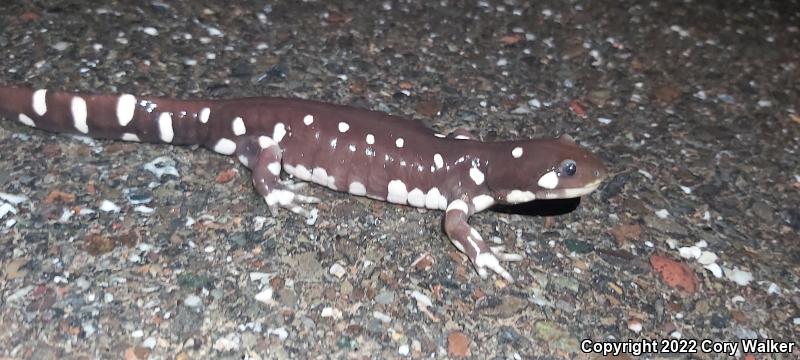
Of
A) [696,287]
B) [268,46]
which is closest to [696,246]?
[696,287]

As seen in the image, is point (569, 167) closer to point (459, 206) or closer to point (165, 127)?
point (459, 206)

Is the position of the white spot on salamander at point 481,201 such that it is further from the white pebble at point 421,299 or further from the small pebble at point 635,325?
the small pebble at point 635,325

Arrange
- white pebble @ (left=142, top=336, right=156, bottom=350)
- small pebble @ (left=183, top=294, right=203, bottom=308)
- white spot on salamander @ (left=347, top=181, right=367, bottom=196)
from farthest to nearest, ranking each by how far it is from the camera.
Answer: white spot on salamander @ (left=347, top=181, right=367, bottom=196)
small pebble @ (left=183, top=294, right=203, bottom=308)
white pebble @ (left=142, top=336, right=156, bottom=350)

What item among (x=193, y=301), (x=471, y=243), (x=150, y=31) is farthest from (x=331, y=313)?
(x=150, y=31)

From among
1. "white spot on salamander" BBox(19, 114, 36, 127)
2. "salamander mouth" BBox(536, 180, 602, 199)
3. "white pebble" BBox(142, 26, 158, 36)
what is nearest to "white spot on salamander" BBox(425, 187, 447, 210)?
"salamander mouth" BBox(536, 180, 602, 199)

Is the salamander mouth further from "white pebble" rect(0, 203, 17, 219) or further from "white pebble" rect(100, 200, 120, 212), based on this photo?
"white pebble" rect(0, 203, 17, 219)

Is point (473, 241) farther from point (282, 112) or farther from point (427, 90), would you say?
point (427, 90)
